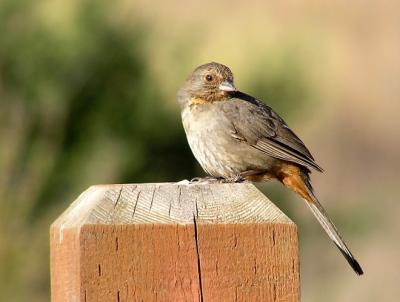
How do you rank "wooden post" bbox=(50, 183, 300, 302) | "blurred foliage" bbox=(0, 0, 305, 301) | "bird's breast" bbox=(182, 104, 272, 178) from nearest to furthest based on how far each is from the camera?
1. "wooden post" bbox=(50, 183, 300, 302)
2. "bird's breast" bbox=(182, 104, 272, 178)
3. "blurred foliage" bbox=(0, 0, 305, 301)

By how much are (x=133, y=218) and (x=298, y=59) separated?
7.98 metres

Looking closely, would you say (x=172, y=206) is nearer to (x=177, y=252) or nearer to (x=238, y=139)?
(x=177, y=252)

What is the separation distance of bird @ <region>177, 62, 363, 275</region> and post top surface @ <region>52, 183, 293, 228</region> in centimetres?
320

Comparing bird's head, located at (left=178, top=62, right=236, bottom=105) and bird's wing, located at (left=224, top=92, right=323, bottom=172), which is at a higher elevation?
bird's head, located at (left=178, top=62, right=236, bottom=105)

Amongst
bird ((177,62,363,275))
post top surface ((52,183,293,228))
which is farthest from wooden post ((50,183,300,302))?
bird ((177,62,363,275))

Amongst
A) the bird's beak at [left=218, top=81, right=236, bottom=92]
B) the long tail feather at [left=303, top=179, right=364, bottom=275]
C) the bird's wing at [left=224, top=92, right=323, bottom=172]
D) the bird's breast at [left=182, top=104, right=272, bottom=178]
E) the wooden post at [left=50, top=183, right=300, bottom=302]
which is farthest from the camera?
the bird's beak at [left=218, top=81, right=236, bottom=92]

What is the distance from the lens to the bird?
17.7ft

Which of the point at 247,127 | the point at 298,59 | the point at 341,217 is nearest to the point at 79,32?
the point at 298,59

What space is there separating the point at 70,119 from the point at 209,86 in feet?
10.3

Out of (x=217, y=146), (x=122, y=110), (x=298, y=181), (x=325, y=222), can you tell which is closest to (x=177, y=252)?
(x=325, y=222)

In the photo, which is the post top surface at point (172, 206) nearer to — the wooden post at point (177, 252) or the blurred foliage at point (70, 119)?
the wooden post at point (177, 252)

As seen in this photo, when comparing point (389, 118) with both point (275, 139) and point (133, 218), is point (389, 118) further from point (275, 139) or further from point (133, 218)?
point (133, 218)

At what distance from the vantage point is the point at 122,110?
9039 mm

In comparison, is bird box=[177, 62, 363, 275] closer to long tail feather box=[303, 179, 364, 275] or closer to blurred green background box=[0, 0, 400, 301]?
long tail feather box=[303, 179, 364, 275]
